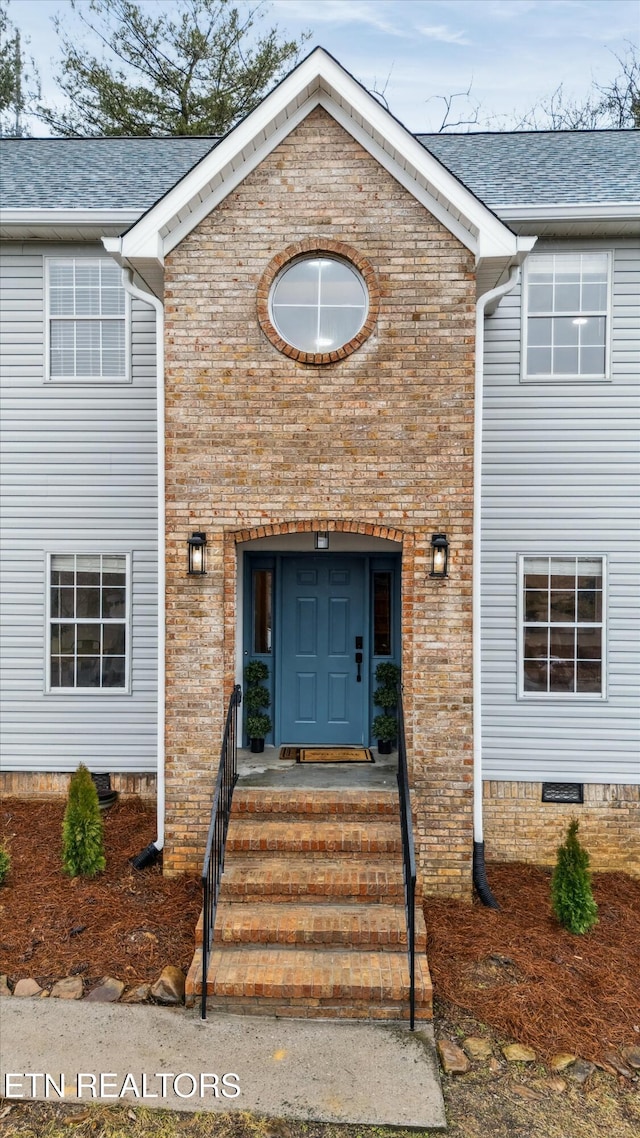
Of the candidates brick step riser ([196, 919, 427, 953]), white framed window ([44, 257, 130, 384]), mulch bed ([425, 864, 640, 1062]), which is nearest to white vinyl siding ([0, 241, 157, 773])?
white framed window ([44, 257, 130, 384])

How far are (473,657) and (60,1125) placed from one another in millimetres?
Answer: 4437

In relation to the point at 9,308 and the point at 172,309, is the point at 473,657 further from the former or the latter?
the point at 9,308

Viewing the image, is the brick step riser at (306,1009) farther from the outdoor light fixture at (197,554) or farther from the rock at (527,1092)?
the outdoor light fixture at (197,554)

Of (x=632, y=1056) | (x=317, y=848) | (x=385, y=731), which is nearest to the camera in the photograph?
(x=632, y=1056)

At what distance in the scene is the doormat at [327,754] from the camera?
718cm

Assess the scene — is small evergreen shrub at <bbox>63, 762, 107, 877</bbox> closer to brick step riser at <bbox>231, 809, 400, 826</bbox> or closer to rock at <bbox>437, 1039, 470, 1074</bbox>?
brick step riser at <bbox>231, 809, 400, 826</bbox>

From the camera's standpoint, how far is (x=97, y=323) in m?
8.03

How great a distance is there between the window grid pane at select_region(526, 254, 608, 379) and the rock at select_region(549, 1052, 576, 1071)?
20.8 feet

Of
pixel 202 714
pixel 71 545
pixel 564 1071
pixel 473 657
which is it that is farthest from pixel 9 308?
pixel 564 1071

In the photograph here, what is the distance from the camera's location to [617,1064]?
14.6ft

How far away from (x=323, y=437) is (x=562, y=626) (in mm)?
3646

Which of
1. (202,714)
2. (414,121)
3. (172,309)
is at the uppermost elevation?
(414,121)

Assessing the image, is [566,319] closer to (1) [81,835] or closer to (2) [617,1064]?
(2) [617,1064]

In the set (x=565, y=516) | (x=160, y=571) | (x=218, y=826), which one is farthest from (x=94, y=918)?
(x=565, y=516)
